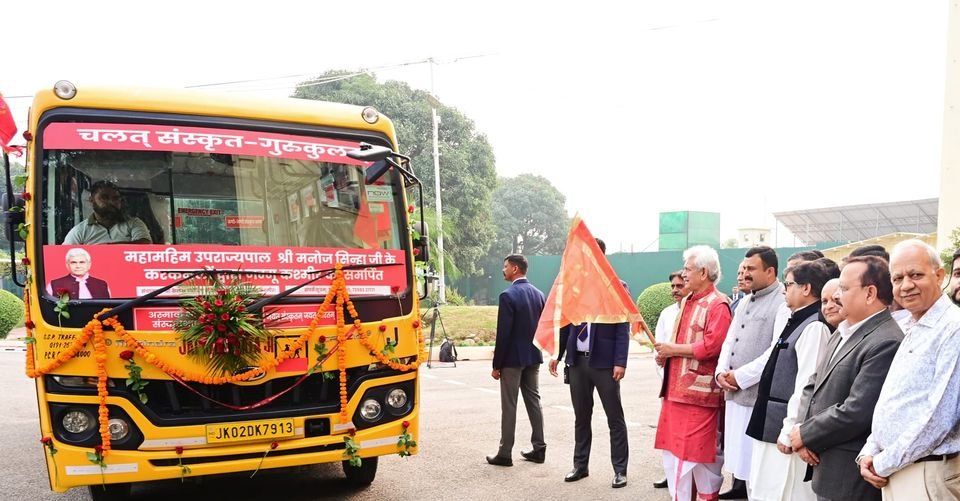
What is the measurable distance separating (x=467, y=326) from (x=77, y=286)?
1590 cm

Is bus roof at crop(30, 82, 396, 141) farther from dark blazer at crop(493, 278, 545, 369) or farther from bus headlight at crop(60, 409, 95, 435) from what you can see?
dark blazer at crop(493, 278, 545, 369)

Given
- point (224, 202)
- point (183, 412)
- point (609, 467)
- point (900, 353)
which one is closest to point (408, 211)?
point (224, 202)

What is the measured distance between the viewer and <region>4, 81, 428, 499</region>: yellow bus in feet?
14.4

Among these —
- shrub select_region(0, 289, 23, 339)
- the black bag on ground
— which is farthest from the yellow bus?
shrub select_region(0, 289, 23, 339)

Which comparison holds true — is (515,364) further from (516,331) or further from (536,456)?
(536,456)

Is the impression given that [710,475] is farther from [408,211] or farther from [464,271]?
[464,271]

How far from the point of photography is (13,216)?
4.80 meters

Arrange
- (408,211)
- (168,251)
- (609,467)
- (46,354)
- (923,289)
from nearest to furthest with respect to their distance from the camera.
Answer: (923,289)
(46,354)
(168,251)
(408,211)
(609,467)

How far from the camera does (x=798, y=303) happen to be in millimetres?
4375

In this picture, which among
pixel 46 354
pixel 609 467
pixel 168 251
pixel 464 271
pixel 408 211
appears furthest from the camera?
pixel 464 271

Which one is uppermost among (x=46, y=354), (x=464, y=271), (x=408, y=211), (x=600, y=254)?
(x=408, y=211)

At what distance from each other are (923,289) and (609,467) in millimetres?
3913

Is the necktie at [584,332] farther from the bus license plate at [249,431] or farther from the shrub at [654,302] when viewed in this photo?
the shrub at [654,302]

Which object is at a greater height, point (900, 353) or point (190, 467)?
point (900, 353)
